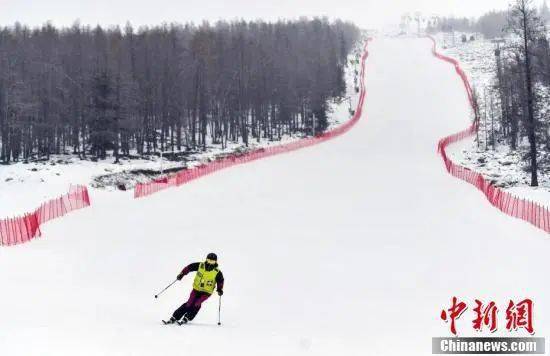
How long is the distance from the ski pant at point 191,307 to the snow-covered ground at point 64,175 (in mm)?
27338

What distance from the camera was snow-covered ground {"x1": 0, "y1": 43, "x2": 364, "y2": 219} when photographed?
1676 inches

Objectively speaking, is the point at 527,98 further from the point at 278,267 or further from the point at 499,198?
the point at 278,267

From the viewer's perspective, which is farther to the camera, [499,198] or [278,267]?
[499,198]

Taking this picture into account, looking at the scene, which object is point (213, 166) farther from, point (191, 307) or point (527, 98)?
point (191, 307)

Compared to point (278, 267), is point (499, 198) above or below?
above

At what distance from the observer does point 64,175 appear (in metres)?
49.4

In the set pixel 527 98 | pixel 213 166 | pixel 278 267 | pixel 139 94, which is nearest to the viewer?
pixel 278 267

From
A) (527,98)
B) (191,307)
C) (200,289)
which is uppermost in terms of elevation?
(527,98)

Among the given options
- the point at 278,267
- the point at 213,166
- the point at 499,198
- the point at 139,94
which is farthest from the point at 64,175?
the point at 499,198

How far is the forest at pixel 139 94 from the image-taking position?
58.5m

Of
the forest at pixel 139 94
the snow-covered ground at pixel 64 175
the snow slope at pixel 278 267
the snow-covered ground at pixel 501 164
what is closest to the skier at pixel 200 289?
the snow slope at pixel 278 267

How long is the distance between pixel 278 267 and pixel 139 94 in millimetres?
52920

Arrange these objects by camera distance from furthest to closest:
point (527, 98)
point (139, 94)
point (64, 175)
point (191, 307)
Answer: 1. point (139, 94)
2. point (64, 175)
3. point (527, 98)
4. point (191, 307)

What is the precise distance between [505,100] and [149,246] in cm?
6020
